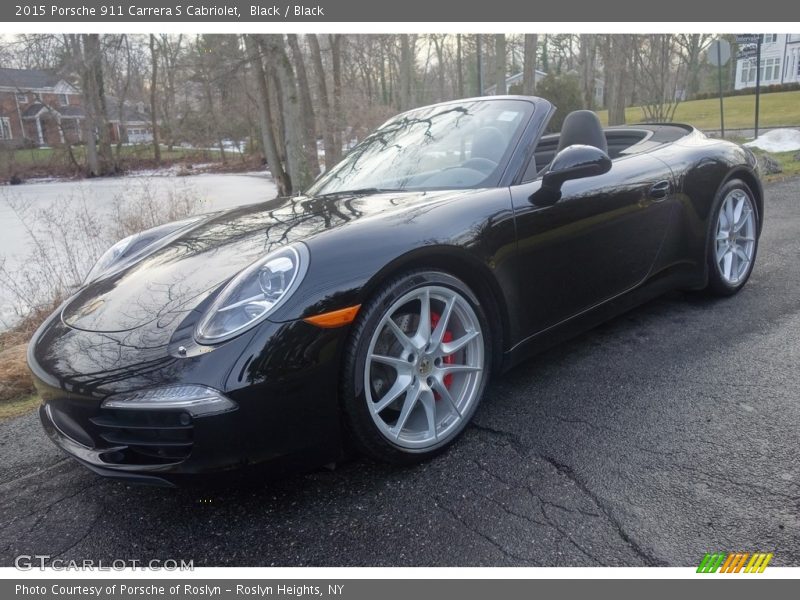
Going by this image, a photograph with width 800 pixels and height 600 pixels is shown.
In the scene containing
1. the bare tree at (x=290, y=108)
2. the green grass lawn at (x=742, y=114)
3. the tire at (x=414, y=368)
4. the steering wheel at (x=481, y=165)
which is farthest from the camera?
the green grass lawn at (x=742, y=114)

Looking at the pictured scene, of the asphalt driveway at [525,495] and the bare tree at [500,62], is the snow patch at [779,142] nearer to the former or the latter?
the bare tree at [500,62]

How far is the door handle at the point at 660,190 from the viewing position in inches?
126

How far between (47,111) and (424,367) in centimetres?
4484

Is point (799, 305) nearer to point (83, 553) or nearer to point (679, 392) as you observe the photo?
point (679, 392)

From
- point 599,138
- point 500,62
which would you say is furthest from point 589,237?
point 500,62

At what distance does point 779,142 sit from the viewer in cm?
1336

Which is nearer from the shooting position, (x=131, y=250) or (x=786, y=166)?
(x=131, y=250)

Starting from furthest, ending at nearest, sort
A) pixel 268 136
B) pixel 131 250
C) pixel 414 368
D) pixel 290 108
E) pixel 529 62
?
pixel 529 62 → pixel 268 136 → pixel 290 108 → pixel 131 250 → pixel 414 368

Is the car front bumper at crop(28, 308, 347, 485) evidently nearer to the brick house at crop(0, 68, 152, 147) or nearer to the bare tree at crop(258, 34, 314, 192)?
the bare tree at crop(258, 34, 314, 192)

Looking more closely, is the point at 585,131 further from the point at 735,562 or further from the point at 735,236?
the point at 735,562

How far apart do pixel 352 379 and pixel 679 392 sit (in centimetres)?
162

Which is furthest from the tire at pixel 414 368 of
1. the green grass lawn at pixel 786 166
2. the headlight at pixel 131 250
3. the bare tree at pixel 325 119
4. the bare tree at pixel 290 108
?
the bare tree at pixel 325 119

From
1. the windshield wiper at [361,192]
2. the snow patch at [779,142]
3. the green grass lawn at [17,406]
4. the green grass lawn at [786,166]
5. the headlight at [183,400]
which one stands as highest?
the windshield wiper at [361,192]

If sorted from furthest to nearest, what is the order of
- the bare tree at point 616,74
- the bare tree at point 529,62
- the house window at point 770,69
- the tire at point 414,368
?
the house window at point 770,69 < the bare tree at point 616,74 < the bare tree at point 529,62 < the tire at point 414,368
